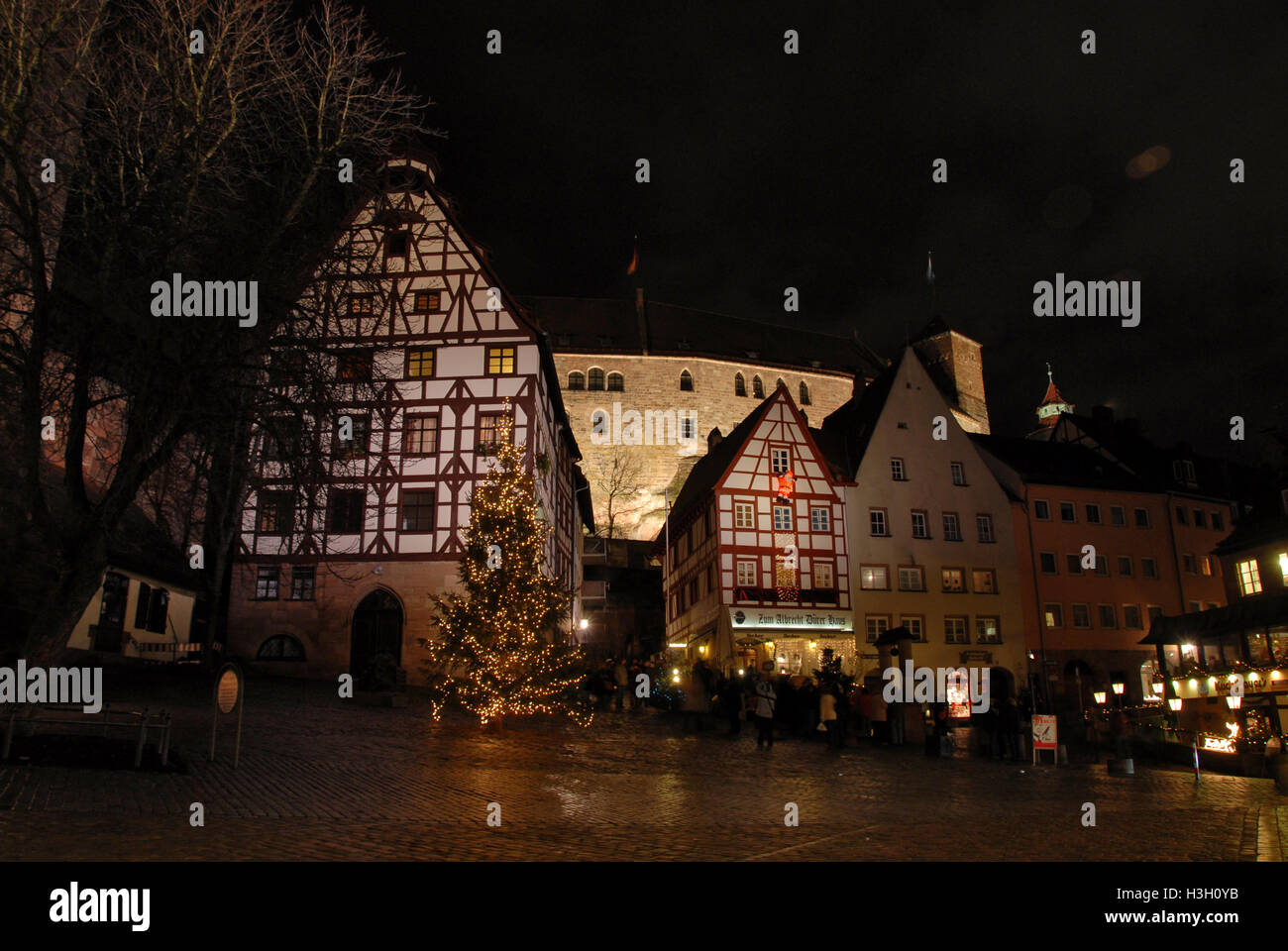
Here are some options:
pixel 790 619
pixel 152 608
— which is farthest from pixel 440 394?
pixel 790 619

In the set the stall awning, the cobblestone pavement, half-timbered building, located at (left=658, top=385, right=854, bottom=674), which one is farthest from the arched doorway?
the stall awning

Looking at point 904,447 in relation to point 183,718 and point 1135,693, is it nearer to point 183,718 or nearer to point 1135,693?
point 1135,693

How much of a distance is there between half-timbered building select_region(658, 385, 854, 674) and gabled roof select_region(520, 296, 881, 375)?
131ft

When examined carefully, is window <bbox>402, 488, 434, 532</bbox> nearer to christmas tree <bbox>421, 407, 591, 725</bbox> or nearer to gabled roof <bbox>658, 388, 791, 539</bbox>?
christmas tree <bbox>421, 407, 591, 725</bbox>

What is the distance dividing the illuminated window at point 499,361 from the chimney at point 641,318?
46452mm

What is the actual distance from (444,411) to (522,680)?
13.0 m

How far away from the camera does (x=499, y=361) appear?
1237 inches

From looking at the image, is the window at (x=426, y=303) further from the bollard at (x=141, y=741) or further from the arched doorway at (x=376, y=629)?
the bollard at (x=141, y=741)

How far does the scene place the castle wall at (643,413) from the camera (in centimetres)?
7488

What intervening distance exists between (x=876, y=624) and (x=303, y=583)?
2030 cm

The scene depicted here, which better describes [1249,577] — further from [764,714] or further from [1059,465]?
[764,714]
